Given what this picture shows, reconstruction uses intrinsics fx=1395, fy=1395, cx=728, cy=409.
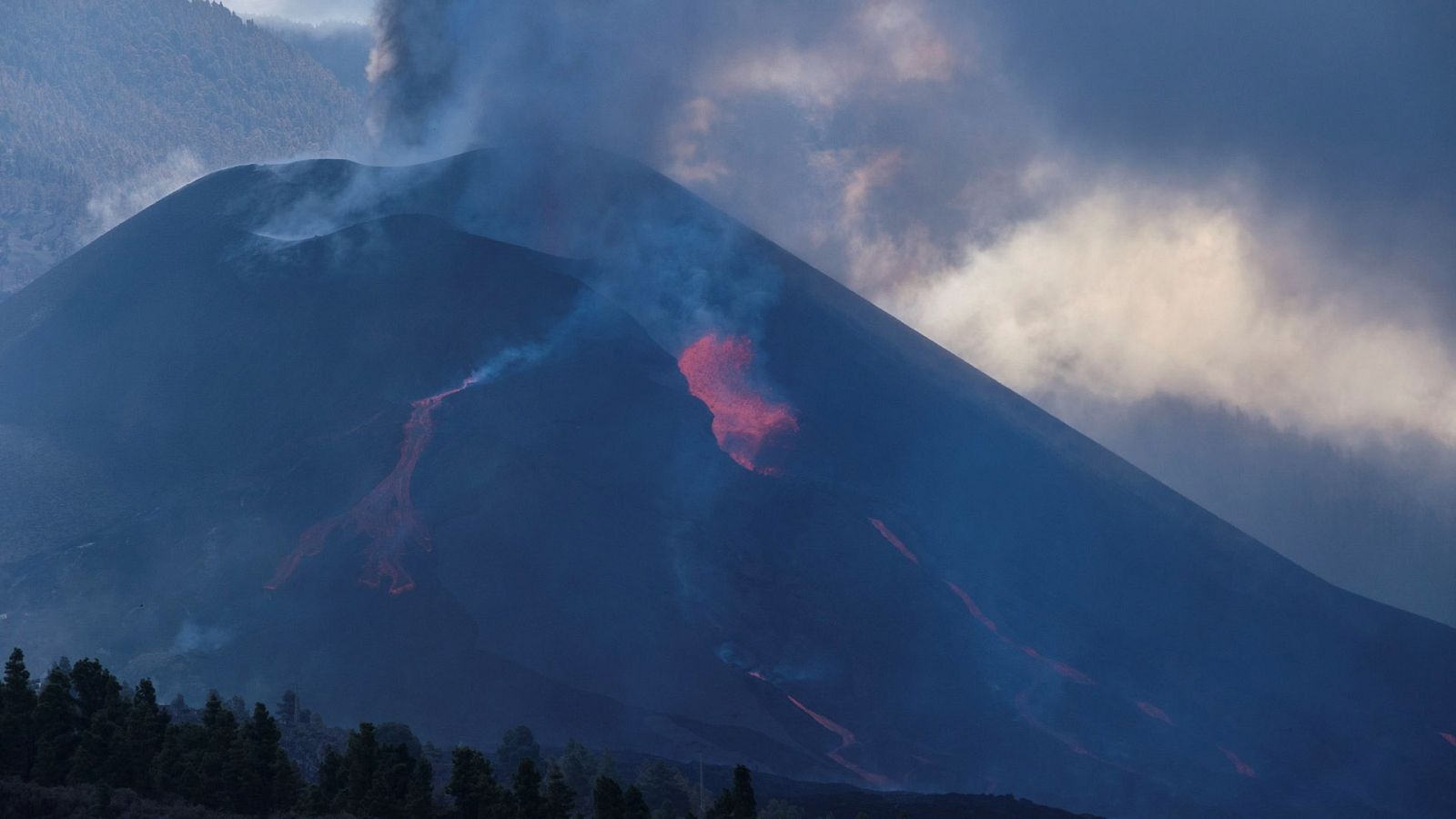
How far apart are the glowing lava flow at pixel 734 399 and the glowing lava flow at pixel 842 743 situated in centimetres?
1711

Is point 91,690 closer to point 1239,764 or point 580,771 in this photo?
point 580,771

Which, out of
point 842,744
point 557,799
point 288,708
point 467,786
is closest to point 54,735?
point 467,786

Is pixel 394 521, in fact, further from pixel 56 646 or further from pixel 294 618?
pixel 56 646

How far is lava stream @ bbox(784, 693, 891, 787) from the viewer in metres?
68.2

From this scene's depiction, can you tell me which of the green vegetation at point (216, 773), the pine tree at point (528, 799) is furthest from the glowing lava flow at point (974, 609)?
the pine tree at point (528, 799)

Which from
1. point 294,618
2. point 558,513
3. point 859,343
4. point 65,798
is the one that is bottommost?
point 65,798

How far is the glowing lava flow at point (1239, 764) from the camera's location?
248ft

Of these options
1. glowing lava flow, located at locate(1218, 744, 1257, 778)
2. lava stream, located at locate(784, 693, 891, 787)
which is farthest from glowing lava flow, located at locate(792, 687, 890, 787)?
glowing lava flow, located at locate(1218, 744, 1257, 778)

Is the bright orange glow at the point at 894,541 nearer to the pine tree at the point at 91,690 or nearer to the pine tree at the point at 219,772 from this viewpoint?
the pine tree at the point at 219,772

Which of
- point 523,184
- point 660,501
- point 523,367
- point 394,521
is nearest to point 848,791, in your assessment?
point 660,501

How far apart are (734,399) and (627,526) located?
1326 centimetres

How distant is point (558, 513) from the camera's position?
259 feet

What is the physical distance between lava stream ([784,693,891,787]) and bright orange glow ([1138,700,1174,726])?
59.7 ft

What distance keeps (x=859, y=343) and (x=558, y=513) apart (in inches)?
1075
